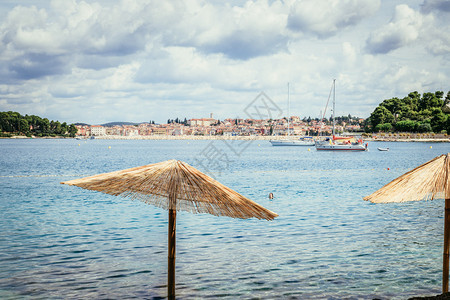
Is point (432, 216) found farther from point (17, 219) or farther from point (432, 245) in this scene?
point (17, 219)

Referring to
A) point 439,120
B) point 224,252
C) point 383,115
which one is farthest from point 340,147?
point 224,252

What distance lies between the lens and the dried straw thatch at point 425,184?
7145 millimetres

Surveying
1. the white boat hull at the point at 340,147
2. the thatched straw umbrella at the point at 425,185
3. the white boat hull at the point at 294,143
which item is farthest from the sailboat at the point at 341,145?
the thatched straw umbrella at the point at 425,185

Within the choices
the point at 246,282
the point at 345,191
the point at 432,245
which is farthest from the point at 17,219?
the point at 345,191

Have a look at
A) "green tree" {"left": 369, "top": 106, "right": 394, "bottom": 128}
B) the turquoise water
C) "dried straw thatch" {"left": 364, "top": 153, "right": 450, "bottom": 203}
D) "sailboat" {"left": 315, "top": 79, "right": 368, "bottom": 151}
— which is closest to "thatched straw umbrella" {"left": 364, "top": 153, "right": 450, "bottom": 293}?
"dried straw thatch" {"left": 364, "top": 153, "right": 450, "bottom": 203}

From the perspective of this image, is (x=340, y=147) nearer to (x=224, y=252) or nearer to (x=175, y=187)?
(x=224, y=252)

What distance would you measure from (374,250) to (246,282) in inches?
187

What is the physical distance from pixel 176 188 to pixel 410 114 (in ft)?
527

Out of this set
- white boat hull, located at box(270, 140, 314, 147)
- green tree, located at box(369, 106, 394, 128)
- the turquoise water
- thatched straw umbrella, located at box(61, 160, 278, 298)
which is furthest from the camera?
green tree, located at box(369, 106, 394, 128)

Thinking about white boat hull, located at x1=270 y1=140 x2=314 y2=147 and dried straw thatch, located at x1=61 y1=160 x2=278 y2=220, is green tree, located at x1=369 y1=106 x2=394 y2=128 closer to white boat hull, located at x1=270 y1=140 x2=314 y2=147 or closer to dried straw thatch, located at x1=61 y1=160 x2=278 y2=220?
white boat hull, located at x1=270 y1=140 x2=314 y2=147

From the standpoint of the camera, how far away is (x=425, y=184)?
7.31 meters

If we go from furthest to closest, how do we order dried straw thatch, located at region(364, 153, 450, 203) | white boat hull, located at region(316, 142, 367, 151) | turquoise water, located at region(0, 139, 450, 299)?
white boat hull, located at region(316, 142, 367, 151) < turquoise water, located at region(0, 139, 450, 299) < dried straw thatch, located at region(364, 153, 450, 203)

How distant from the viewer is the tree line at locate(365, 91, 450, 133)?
14161cm

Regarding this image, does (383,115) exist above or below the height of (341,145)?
above
